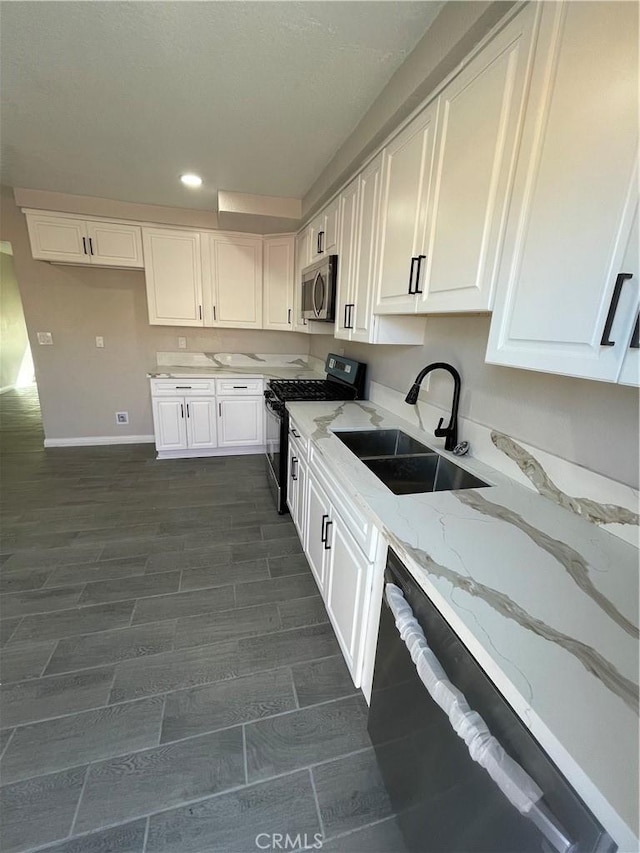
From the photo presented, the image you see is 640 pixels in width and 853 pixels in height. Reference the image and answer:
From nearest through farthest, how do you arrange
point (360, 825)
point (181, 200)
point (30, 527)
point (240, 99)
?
point (360, 825) → point (240, 99) → point (30, 527) → point (181, 200)

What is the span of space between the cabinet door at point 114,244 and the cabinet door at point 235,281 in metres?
0.68

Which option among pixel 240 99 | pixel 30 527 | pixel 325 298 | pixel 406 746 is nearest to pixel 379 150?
pixel 240 99

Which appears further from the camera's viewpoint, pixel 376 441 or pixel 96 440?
pixel 96 440

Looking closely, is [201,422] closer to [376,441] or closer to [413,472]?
[376,441]

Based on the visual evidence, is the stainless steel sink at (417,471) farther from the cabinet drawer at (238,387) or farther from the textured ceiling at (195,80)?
the cabinet drawer at (238,387)

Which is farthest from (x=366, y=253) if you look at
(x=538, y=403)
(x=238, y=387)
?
(x=238, y=387)

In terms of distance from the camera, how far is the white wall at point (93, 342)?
3484 mm

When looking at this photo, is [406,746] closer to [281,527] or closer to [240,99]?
[281,527]

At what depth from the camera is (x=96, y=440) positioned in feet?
12.9

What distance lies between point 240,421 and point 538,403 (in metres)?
2.96

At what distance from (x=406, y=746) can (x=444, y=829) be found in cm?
18

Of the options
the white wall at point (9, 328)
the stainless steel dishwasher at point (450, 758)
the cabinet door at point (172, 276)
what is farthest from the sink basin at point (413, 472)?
the white wall at point (9, 328)

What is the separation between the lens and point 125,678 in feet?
4.62

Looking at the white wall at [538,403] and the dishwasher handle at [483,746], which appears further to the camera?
the white wall at [538,403]
